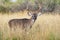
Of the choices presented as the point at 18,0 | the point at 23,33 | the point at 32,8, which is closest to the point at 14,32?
the point at 23,33

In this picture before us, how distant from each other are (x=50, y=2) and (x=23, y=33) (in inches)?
369

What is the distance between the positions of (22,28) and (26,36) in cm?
90

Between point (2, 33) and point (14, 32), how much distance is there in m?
0.36

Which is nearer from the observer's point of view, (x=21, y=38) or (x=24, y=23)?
(x=21, y=38)

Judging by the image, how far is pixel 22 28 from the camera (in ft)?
25.7

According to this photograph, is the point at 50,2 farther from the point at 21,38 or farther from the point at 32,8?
the point at 21,38

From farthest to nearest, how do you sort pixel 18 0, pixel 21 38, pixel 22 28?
pixel 18 0
pixel 22 28
pixel 21 38

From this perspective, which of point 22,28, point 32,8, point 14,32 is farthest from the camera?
point 32,8

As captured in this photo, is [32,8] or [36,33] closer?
[36,33]

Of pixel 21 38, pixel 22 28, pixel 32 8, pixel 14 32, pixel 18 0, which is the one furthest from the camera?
pixel 18 0

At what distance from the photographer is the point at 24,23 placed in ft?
26.5

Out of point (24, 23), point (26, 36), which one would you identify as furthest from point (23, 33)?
point (24, 23)

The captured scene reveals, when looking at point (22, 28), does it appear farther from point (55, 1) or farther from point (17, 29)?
point (55, 1)

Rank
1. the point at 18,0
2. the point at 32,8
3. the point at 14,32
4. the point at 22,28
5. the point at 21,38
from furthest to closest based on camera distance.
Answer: the point at 18,0, the point at 32,8, the point at 22,28, the point at 14,32, the point at 21,38
